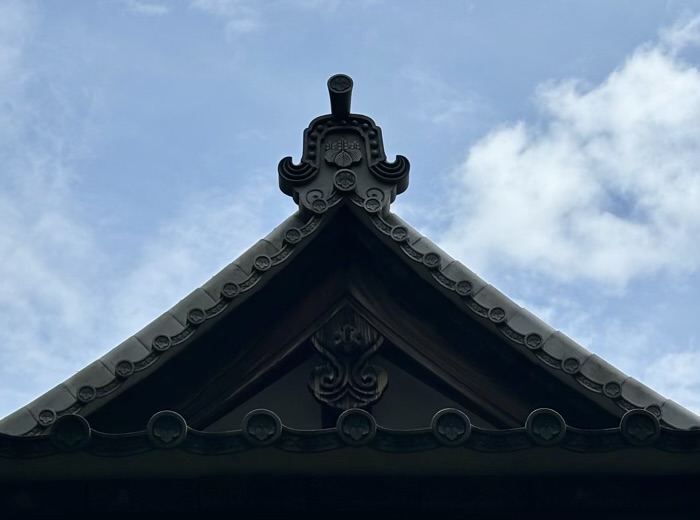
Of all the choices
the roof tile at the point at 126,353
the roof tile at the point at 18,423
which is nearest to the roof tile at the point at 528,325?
the roof tile at the point at 126,353

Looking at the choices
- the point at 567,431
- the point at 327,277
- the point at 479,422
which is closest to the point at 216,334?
the point at 327,277

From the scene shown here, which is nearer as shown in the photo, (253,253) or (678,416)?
(678,416)

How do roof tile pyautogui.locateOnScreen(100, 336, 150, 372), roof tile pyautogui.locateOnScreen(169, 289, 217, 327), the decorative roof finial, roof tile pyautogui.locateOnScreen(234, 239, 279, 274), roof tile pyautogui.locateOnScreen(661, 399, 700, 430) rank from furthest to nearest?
the decorative roof finial, roof tile pyautogui.locateOnScreen(234, 239, 279, 274), roof tile pyautogui.locateOnScreen(169, 289, 217, 327), roof tile pyautogui.locateOnScreen(100, 336, 150, 372), roof tile pyautogui.locateOnScreen(661, 399, 700, 430)

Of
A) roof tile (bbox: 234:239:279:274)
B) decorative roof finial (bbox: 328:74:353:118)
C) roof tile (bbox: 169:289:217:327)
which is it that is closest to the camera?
roof tile (bbox: 169:289:217:327)

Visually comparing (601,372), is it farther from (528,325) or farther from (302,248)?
(302,248)

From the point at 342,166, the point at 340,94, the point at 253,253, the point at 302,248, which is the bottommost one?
the point at 302,248

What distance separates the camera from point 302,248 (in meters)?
6.85

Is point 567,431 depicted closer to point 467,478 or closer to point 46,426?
point 467,478

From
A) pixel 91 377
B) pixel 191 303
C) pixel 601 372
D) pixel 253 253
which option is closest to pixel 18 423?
pixel 91 377

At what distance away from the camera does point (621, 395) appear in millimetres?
6168

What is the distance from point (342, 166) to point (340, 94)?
619 millimetres

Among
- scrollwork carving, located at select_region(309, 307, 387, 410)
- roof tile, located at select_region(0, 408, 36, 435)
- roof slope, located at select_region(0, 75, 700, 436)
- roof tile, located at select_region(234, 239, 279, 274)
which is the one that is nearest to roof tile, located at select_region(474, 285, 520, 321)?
roof slope, located at select_region(0, 75, 700, 436)

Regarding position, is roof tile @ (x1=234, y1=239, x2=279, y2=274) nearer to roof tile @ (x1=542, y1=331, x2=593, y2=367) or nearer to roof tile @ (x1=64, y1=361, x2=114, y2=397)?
roof tile @ (x1=64, y1=361, x2=114, y2=397)

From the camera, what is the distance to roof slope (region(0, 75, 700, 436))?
6227 millimetres
